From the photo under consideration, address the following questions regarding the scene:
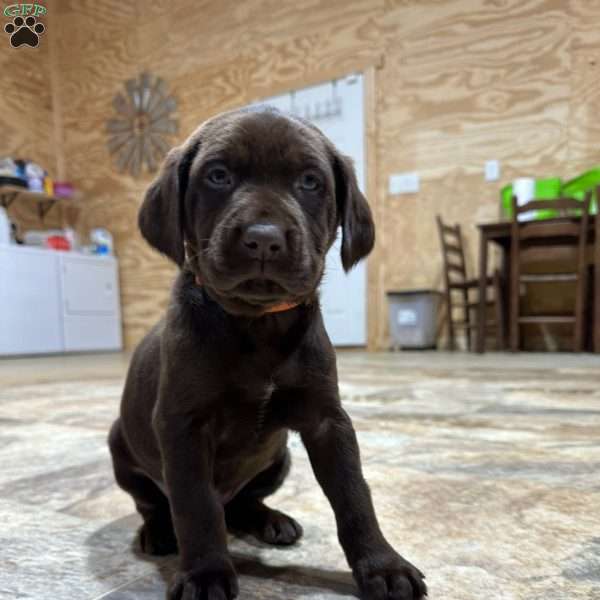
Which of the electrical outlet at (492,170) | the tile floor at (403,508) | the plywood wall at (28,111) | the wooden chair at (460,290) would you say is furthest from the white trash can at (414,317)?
the plywood wall at (28,111)

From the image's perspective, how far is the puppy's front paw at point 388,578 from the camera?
2.61ft

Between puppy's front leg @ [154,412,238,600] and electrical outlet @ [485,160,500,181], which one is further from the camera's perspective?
electrical outlet @ [485,160,500,181]

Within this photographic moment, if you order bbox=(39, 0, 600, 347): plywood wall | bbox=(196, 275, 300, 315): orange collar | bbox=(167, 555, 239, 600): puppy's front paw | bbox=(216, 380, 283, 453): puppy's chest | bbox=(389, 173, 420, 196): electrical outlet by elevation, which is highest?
bbox=(39, 0, 600, 347): plywood wall

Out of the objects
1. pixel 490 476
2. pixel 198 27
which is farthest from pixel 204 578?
pixel 198 27

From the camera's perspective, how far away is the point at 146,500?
1105 mm

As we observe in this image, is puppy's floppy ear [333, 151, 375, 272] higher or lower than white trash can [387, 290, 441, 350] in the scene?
higher

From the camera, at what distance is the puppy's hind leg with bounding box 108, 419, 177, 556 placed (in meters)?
0.99

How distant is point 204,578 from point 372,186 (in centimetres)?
605

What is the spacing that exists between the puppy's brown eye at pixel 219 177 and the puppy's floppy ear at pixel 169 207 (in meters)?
0.08

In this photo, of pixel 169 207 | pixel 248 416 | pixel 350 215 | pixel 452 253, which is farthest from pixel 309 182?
pixel 452 253

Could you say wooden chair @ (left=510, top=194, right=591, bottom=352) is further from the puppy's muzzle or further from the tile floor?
the puppy's muzzle

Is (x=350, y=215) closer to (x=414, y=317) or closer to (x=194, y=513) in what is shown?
(x=194, y=513)

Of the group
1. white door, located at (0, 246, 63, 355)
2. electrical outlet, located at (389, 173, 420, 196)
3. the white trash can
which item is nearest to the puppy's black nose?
the white trash can

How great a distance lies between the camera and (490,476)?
4.53ft
